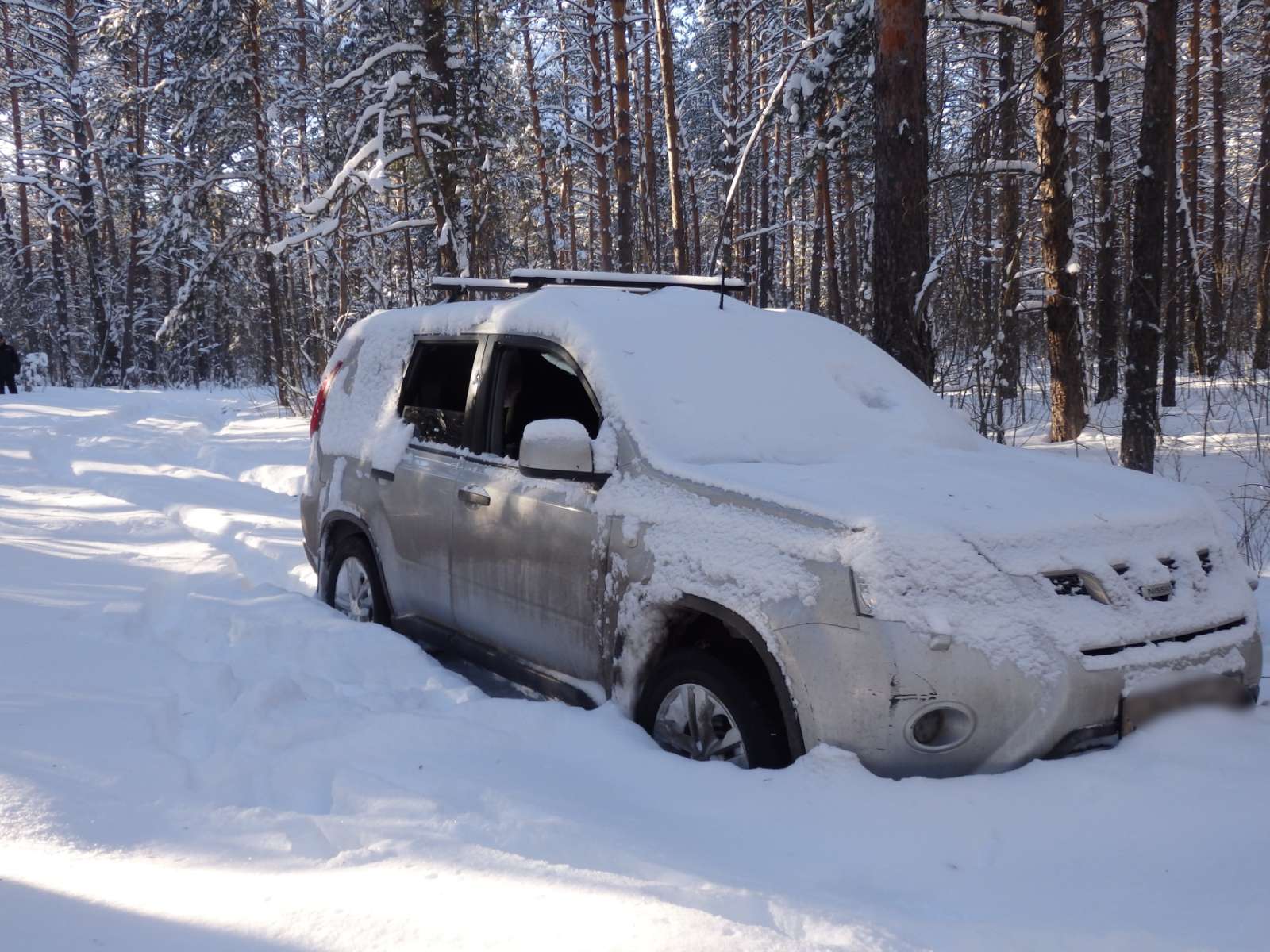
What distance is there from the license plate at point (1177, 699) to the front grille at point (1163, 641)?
131 mm

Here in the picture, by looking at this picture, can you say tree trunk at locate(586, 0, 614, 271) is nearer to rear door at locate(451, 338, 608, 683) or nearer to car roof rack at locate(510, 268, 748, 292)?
car roof rack at locate(510, 268, 748, 292)

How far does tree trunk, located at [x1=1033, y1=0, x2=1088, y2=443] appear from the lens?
1096 cm

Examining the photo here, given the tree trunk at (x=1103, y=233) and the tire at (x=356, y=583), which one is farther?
the tree trunk at (x=1103, y=233)

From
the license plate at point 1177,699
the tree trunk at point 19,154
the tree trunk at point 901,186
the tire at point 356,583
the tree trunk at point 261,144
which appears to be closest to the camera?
the license plate at point 1177,699

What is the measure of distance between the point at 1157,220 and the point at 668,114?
10.7 metres

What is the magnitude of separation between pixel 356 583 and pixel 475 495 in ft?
4.95

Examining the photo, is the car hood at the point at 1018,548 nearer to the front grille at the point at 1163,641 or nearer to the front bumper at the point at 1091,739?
the front grille at the point at 1163,641

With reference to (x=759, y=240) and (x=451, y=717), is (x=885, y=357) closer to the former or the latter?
(x=451, y=717)

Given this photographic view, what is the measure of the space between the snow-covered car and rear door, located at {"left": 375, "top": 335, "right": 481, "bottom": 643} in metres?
0.02

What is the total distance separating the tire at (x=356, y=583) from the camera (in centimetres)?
528

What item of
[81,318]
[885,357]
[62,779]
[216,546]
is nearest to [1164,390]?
[885,357]

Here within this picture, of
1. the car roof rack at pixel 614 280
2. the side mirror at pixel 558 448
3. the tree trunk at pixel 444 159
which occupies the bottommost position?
the side mirror at pixel 558 448

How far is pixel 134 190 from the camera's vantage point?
1277 inches

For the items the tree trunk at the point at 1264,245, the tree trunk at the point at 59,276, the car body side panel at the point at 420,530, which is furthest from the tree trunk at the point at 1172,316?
the tree trunk at the point at 59,276
